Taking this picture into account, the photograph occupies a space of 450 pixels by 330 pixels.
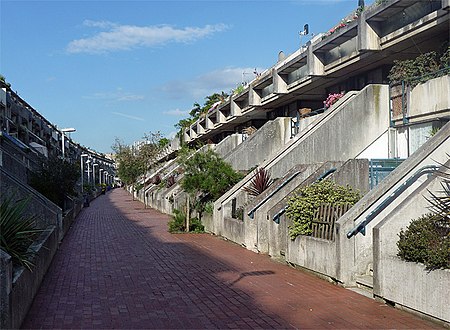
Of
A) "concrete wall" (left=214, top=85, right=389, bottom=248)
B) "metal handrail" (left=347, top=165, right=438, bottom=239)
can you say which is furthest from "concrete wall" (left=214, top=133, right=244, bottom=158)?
"metal handrail" (left=347, top=165, right=438, bottom=239)

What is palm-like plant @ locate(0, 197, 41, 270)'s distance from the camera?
307 inches

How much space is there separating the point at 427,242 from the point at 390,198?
8.76ft

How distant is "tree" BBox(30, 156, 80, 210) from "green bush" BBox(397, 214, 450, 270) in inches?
658

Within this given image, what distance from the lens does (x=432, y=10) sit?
46.6ft

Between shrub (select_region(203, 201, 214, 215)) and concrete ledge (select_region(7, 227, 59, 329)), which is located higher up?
shrub (select_region(203, 201, 214, 215))

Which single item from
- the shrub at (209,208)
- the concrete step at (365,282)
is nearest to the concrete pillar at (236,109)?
the shrub at (209,208)

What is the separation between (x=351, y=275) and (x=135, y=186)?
159 feet

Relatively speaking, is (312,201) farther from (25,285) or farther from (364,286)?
(25,285)

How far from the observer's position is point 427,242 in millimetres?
7590

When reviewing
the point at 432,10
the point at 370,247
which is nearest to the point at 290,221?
the point at 370,247

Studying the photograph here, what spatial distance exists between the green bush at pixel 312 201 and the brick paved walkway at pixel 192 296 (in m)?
0.96

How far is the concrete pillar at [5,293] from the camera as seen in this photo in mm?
6000

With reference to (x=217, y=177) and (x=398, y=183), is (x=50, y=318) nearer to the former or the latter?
(x=398, y=183)

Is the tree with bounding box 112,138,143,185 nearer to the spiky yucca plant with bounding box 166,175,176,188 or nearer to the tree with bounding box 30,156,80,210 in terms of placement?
the spiky yucca plant with bounding box 166,175,176,188
